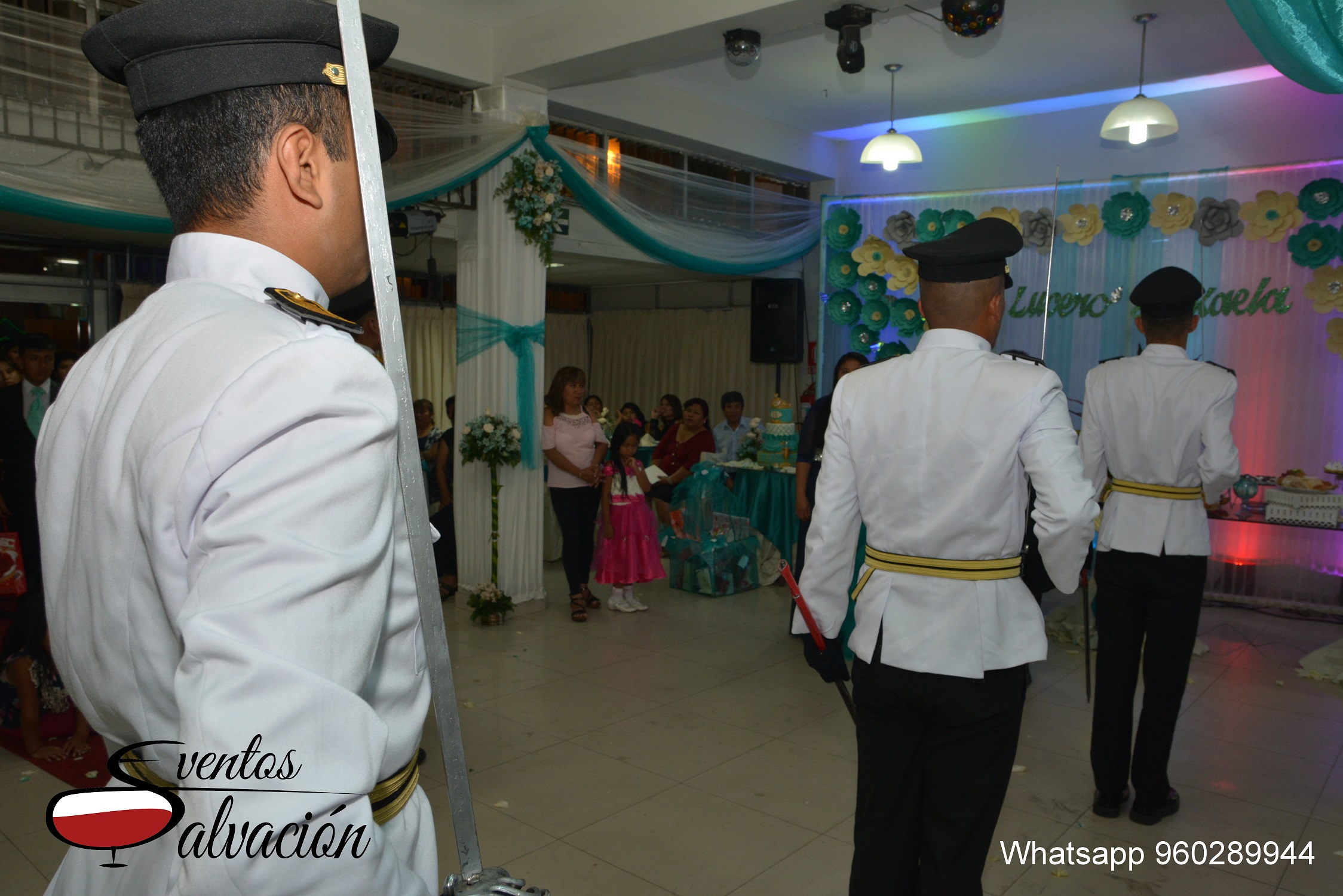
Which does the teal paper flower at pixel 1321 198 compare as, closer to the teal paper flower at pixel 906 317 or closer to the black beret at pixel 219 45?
the teal paper flower at pixel 906 317

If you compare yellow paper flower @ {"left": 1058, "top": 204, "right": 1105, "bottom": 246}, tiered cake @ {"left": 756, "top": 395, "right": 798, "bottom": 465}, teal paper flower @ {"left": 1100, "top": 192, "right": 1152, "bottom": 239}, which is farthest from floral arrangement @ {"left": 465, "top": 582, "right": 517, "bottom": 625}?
teal paper flower @ {"left": 1100, "top": 192, "right": 1152, "bottom": 239}

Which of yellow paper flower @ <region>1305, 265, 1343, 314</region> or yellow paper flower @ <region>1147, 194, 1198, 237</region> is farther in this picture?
yellow paper flower @ <region>1147, 194, 1198, 237</region>

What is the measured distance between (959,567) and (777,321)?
808 centimetres

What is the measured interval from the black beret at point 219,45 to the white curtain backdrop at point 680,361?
9.76 m

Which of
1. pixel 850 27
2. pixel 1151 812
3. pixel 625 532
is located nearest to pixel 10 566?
pixel 625 532

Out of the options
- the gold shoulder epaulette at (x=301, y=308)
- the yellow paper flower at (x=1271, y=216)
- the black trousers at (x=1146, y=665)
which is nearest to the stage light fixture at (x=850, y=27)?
the black trousers at (x=1146, y=665)

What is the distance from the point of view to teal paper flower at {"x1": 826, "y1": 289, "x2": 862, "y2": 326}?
8594 millimetres

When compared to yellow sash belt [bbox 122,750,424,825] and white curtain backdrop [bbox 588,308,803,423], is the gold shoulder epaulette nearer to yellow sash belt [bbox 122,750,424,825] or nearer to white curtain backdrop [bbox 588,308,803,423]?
yellow sash belt [bbox 122,750,424,825]

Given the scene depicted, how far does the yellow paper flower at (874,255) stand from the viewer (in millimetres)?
8406

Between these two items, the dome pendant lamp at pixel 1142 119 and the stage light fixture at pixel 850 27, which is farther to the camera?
the dome pendant lamp at pixel 1142 119

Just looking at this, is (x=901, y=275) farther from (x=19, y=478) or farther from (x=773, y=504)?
(x=19, y=478)

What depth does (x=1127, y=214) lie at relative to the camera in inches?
276

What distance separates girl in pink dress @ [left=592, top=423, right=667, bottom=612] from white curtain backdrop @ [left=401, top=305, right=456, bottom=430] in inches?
196

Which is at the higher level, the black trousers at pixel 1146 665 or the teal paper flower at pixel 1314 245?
the teal paper flower at pixel 1314 245
